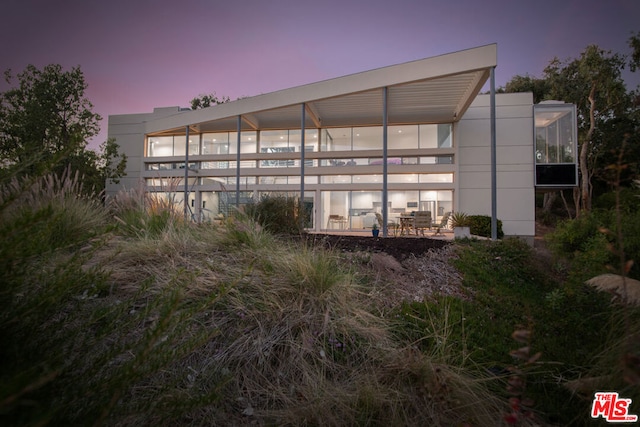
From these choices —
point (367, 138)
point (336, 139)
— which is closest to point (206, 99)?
point (336, 139)

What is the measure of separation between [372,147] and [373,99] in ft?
13.7

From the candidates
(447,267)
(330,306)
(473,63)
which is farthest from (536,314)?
(473,63)

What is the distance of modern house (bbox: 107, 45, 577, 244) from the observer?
13.8 meters

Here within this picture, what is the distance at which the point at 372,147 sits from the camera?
18.1 m

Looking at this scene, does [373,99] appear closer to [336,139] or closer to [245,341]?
[336,139]

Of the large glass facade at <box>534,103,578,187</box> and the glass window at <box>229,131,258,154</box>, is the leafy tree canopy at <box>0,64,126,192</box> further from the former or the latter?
the large glass facade at <box>534,103,578,187</box>

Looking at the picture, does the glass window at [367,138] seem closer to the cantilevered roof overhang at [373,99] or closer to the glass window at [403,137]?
the cantilevered roof overhang at [373,99]

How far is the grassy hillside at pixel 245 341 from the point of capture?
100cm

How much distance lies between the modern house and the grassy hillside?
9678 millimetres

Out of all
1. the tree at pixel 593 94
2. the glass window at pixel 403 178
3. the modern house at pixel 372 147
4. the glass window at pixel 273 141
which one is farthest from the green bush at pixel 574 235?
the glass window at pixel 273 141

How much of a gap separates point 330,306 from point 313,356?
19.7 inches

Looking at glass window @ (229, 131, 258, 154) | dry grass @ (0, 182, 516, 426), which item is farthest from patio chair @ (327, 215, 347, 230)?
dry grass @ (0, 182, 516, 426)

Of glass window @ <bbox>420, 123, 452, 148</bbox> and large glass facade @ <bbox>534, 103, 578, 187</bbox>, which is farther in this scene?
glass window @ <bbox>420, 123, 452, 148</bbox>

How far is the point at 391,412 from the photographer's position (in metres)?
1.72
